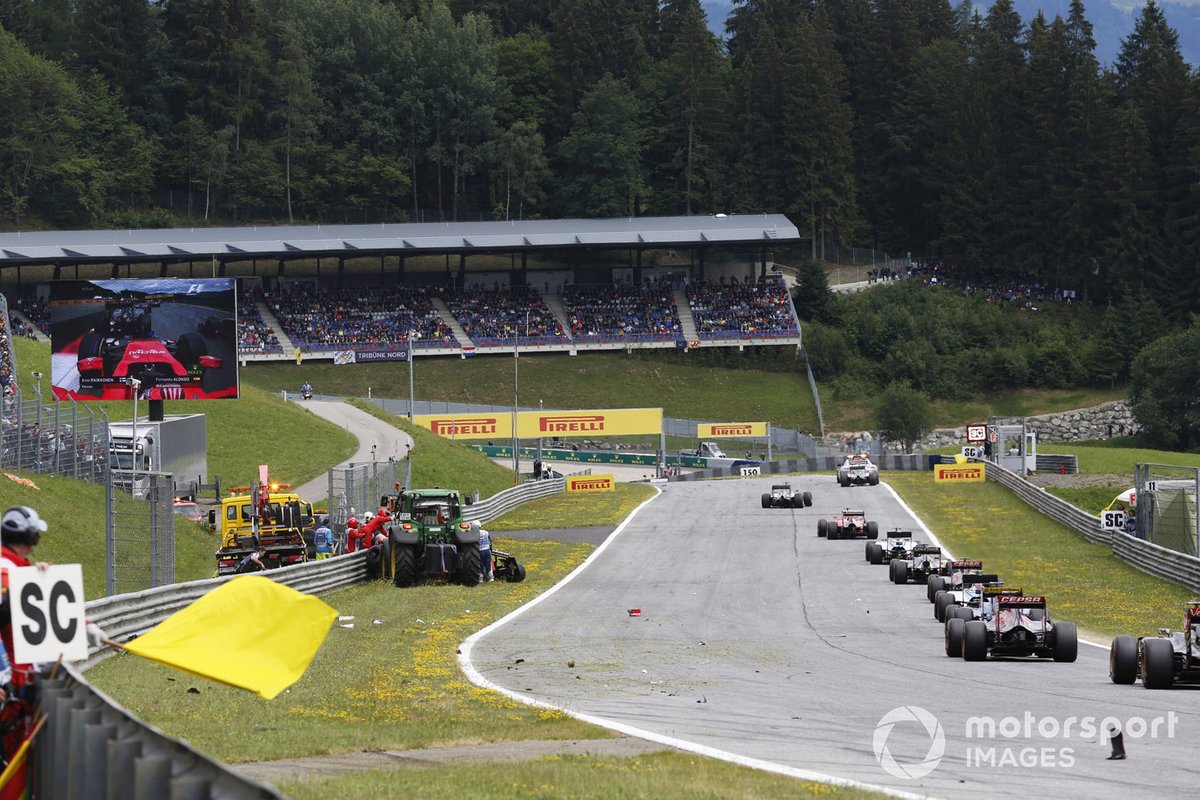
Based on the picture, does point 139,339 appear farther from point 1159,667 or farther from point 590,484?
point 1159,667

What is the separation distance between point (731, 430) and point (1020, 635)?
65.2m

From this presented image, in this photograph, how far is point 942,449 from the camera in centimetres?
9294

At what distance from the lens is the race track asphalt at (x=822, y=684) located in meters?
12.6

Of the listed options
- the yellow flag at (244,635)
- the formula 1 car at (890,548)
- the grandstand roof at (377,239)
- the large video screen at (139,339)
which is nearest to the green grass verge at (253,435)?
the large video screen at (139,339)

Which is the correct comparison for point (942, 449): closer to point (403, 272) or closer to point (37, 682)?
point (403, 272)

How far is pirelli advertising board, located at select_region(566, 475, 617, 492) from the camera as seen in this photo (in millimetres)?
68625

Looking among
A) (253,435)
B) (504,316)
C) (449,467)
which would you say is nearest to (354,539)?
(253,435)

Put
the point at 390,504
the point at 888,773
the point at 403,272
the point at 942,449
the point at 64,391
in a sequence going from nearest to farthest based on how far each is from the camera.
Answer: the point at 888,773 < the point at 390,504 < the point at 64,391 < the point at 942,449 < the point at 403,272

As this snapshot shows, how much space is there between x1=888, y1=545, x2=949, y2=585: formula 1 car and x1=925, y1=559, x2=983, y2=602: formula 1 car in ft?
13.6

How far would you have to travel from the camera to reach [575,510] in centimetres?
5875

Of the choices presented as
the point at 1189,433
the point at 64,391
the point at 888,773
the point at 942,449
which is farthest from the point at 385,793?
the point at 1189,433

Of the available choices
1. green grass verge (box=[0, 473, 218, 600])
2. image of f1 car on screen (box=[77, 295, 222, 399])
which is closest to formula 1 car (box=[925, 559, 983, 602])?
green grass verge (box=[0, 473, 218, 600])

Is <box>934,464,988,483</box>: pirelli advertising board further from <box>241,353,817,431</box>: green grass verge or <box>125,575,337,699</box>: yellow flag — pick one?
<box>125,575,337,699</box>: yellow flag

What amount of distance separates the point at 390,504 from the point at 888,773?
87.8 ft
